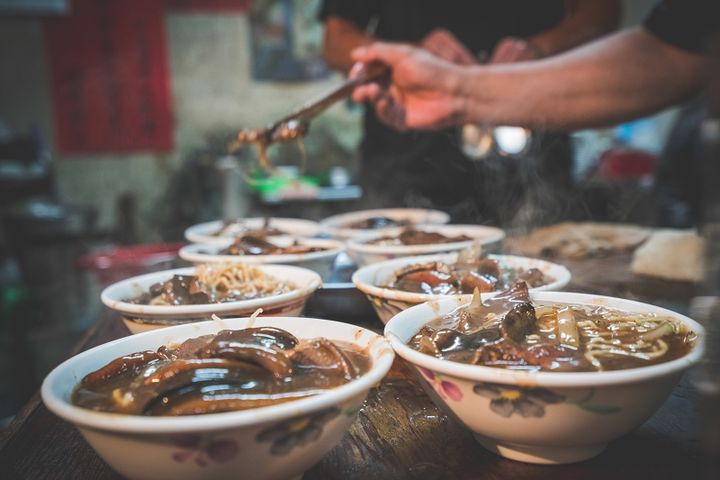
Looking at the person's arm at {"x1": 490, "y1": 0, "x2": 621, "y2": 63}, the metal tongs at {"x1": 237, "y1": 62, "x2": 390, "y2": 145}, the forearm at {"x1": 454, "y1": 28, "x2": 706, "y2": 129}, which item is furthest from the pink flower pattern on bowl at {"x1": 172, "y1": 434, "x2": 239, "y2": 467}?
the person's arm at {"x1": 490, "y1": 0, "x2": 621, "y2": 63}

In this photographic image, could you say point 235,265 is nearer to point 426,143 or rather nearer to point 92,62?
point 426,143

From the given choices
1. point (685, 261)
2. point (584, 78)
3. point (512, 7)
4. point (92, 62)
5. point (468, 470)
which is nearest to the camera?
point (468, 470)

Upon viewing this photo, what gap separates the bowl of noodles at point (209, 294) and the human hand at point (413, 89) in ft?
5.48

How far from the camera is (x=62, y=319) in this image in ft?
24.4

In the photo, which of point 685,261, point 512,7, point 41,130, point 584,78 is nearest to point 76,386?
point 685,261

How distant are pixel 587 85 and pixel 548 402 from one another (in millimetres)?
2682

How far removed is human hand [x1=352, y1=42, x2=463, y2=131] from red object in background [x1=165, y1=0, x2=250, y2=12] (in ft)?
18.2

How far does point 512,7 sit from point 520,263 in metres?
2.89

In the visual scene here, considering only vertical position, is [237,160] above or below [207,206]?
above

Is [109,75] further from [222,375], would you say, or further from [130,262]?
[222,375]

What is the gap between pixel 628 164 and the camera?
777cm

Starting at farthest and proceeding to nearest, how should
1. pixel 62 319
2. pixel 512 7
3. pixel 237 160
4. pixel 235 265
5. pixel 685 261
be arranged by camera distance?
pixel 237 160, pixel 62 319, pixel 512 7, pixel 685 261, pixel 235 265

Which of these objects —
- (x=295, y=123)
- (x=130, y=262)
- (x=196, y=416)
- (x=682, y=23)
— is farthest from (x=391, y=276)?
(x=130, y=262)

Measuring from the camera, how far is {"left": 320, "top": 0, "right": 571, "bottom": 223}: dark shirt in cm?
446
